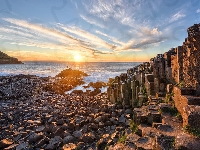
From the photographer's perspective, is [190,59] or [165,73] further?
[165,73]

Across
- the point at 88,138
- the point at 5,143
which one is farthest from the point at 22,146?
the point at 88,138

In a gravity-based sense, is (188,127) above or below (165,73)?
below

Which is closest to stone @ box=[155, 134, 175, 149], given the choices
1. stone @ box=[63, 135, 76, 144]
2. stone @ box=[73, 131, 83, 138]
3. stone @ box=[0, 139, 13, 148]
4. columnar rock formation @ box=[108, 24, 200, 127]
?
columnar rock formation @ box=[108, 24, 200, 127]

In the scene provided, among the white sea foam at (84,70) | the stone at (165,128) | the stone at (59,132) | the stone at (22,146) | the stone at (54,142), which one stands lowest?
the stone at (22,146)

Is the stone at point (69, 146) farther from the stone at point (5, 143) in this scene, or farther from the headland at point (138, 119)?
the stone at point (5, 143)

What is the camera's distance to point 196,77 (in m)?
7.38

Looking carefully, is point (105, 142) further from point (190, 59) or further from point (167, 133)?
point (190, 59)

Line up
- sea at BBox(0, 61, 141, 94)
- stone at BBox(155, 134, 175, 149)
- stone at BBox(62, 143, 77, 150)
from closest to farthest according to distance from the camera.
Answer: stone at BBox(155, 134, 175, 149) → stone at BBox(62, 143, 77, 150) → sea at BBox(0, 61, 141, 94)

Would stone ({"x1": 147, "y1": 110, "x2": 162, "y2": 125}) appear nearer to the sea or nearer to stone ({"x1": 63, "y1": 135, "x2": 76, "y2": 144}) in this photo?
stone ({"x1": 63, "y1": 135, "x2": 76, "y2": 144})

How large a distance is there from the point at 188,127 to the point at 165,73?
19.9 ft

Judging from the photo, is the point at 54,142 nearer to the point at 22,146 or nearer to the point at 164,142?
the point at 22,146

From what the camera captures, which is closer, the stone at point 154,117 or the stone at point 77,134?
the stone at point 154,117

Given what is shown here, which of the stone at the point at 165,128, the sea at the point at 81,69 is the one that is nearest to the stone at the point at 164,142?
the stone at the point at 165,128

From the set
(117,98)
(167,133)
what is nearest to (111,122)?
(117,98)
